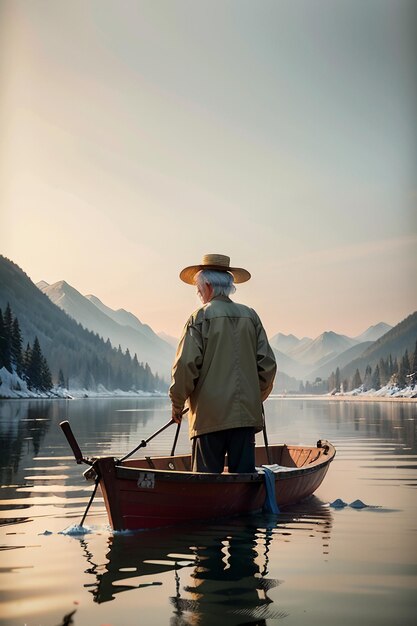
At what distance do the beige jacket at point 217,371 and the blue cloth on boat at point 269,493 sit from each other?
0.98m

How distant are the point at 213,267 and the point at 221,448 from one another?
2290 millimetres

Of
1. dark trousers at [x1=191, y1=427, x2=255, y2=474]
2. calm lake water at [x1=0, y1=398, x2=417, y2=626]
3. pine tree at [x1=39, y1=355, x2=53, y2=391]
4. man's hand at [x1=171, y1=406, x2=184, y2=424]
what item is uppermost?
pine tree at [x1=39, y1=355, x2=53, y2=391]

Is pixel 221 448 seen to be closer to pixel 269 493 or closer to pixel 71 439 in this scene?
pixel 269 493

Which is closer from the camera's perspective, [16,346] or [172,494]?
[172,494]

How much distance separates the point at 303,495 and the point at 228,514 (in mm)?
2455

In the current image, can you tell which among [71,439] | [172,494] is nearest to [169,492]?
[172,494]

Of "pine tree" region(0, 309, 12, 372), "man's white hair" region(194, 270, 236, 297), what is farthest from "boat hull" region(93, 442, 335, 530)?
"pine tree" region(0, 309, 12, 372)

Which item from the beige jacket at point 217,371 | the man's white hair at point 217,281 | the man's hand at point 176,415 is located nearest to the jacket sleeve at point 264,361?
the beige jacket at point 217,371

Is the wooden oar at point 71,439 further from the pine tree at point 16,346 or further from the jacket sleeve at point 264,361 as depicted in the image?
the pine tree at point 16,346

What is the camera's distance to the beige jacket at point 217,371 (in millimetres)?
9578

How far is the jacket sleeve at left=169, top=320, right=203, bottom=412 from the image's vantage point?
9508 mm

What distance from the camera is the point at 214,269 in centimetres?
1024

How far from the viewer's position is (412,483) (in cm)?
1485

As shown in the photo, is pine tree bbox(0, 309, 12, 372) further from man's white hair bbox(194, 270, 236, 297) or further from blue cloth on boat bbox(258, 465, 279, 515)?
man's white hair bbox(194, 270, 236, 297)
